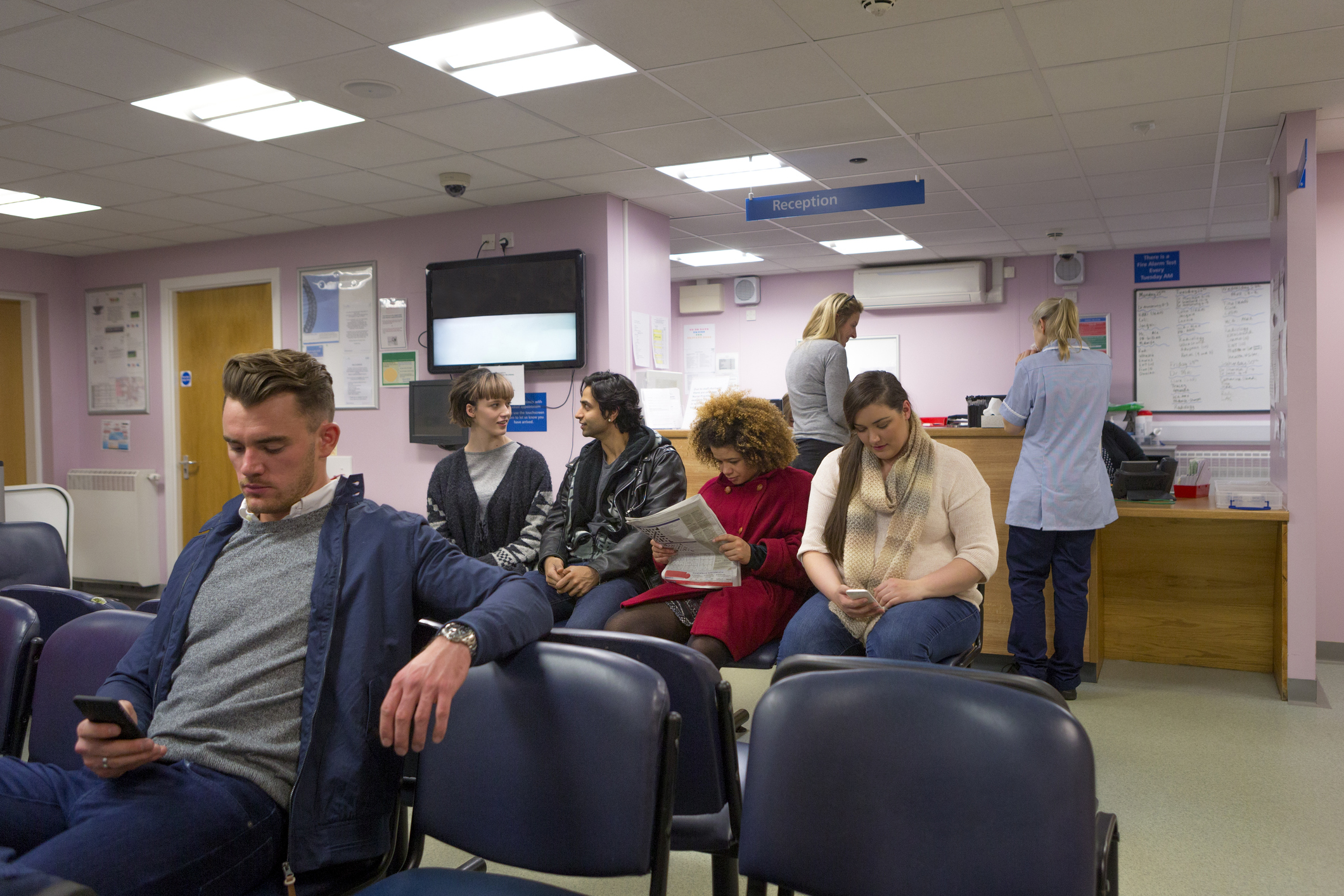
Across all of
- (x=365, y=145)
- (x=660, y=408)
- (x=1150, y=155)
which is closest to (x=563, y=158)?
(x=365, y=145)

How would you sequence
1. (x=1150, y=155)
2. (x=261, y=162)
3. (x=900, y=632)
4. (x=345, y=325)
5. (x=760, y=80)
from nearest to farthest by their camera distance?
(x=900, y=632)
(x=760, y=80)
(x=261, y=162)
(x=1150, y=155)
(x=345, y=325)

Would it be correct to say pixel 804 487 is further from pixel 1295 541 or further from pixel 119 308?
pixel 119 308

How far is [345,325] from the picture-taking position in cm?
611

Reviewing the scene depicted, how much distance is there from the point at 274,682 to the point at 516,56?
102 inches

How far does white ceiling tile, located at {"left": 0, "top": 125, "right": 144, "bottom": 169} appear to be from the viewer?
414 centimetres

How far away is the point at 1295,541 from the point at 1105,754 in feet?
4.84

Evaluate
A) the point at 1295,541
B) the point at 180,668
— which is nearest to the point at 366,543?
the point at 180,668

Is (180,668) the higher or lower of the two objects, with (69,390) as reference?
lower

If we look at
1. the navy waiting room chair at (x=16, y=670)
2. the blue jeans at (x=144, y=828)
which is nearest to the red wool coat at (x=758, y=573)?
the blue jeans at (x=144, y=828)

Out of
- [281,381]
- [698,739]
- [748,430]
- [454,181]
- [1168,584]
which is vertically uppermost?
[454,181]

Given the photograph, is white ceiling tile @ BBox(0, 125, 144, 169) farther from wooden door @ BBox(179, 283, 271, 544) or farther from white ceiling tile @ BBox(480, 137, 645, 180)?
wooden door @ BBox(179, 283, 271, 544)

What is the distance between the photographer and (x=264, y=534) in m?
1.67

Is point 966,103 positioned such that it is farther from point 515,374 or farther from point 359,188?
point 359,188

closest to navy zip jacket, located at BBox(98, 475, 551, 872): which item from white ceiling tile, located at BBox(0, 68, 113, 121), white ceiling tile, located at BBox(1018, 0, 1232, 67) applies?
white ceiling tile, located at BBox(1018, 0, 1232, 67)
